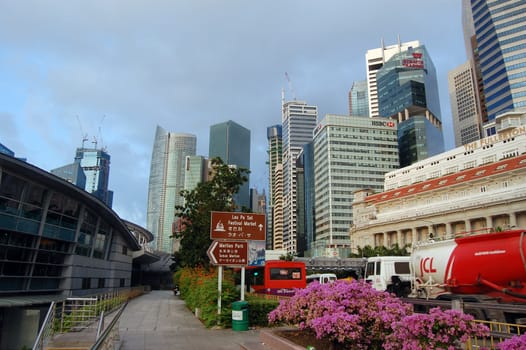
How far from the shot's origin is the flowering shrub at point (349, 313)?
9211mm

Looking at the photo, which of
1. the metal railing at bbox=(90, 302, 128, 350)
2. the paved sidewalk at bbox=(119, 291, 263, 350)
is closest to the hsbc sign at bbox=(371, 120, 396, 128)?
the paved sidewalk at bbox=(119, 291, 263, 350)

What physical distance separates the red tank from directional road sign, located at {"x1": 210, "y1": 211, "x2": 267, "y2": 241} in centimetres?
831

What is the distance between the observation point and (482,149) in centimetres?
10419

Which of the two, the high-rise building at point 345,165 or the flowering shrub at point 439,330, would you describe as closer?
the flowering shrub at point 439,330

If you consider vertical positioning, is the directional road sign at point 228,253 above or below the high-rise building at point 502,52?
below

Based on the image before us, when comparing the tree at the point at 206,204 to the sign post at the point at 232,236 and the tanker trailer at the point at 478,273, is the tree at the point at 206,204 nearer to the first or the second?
the sign post at the point at 232,236

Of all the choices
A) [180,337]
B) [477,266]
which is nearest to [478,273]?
[477,266]

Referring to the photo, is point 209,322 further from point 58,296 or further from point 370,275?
point 58,296

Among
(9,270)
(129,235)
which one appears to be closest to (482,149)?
(129,235)

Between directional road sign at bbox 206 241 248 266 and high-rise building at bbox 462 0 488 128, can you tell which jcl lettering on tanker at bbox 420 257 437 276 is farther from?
high-rise building at bbox 462 0 488 128

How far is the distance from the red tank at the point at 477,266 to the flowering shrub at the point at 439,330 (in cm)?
827

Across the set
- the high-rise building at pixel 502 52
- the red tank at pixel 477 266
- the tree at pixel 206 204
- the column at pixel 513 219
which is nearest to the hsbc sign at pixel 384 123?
the high-rise building at pixel 502 52

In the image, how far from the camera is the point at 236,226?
1903 centimetres

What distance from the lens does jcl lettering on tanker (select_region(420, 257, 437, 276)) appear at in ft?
60.2
